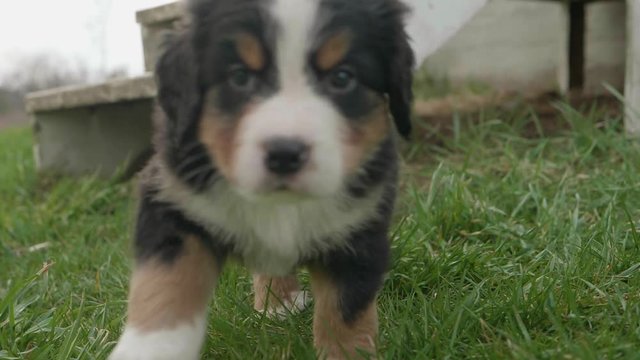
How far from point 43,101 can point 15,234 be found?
170 centimetres

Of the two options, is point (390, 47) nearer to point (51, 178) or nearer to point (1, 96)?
point (51, 178)

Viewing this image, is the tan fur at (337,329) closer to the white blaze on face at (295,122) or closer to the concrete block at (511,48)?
the white blaze on face at (295,122)

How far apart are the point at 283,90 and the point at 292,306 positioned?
3.27 ft

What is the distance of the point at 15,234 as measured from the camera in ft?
15.0

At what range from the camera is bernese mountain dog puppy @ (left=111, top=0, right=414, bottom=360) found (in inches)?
77.7

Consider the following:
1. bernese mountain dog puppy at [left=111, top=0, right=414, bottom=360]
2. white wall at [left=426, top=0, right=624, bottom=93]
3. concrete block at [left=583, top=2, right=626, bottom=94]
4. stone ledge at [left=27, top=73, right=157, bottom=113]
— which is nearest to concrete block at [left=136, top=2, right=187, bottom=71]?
stone ledge at [left=27, top=73, right=157, bottom=113]

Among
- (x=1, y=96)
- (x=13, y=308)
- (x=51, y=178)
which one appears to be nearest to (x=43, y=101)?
(x=51, y=178)

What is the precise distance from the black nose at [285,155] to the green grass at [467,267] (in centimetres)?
59

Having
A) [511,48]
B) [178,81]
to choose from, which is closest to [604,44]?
[511,48]

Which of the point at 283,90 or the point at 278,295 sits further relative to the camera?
the point at 278,295

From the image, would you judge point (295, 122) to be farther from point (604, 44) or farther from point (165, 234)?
point (604, 44)

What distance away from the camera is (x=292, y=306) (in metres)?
2.76

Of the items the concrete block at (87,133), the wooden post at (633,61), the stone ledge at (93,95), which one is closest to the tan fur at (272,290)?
the stone ledge at (93,95)

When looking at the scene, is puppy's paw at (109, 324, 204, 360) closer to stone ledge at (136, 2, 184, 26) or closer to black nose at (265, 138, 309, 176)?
black nose at (265, 138, 309, 176)
